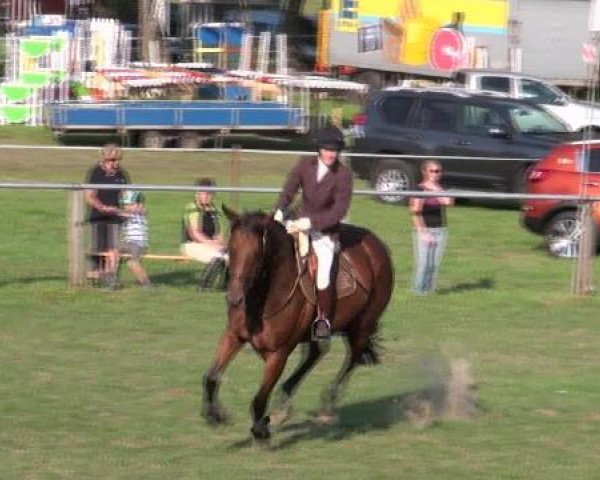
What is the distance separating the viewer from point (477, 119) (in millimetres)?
27703

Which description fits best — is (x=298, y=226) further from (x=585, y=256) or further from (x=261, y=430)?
(x=585, y=256)

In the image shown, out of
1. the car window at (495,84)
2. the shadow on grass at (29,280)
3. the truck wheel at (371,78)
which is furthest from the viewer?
the truck wheel at (371,78)

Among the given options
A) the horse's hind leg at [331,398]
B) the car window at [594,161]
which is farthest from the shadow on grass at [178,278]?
the horse's hind leg at [331,398]

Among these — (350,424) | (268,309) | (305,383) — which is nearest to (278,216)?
(268,309)

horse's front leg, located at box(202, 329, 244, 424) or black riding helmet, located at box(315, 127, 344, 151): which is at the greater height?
black riding helmet, located at box(315, 127, 344, 151)

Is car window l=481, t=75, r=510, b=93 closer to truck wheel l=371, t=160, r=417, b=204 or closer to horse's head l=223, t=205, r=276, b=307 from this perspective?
truck wheel l=371, t=160, r=417, b=204

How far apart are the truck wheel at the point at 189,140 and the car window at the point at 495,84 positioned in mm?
6958

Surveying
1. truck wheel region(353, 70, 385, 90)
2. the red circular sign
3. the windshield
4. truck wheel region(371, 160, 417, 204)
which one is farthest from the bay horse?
truck wheel region(353, 70, 385, 90)

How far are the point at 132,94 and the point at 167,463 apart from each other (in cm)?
2690

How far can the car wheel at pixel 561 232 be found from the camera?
2106 cm

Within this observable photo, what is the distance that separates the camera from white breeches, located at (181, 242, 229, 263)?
18.1 m

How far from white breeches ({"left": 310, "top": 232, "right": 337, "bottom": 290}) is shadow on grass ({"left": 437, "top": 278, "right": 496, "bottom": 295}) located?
7.48 m

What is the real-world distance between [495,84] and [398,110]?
888 centimetres

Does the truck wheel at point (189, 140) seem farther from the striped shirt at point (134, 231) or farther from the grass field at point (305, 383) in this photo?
the striped shirt at point (134, 231)
